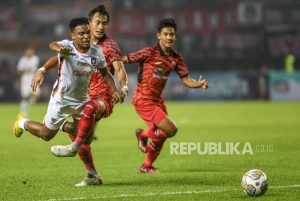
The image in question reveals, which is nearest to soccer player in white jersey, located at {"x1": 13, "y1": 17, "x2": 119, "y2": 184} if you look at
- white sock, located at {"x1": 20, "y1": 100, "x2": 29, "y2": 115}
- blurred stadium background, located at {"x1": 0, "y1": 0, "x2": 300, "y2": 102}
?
white sock, located at {"x1": 20, "y1": 100, "x2": 29, "y2": 115}

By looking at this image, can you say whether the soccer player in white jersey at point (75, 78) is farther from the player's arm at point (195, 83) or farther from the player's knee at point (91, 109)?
the player's arm at point (195, 83)

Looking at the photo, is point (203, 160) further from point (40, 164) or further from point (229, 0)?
point (229, 0)

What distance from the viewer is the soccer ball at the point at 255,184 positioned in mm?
7965

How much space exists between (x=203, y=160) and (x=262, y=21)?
2447 cm

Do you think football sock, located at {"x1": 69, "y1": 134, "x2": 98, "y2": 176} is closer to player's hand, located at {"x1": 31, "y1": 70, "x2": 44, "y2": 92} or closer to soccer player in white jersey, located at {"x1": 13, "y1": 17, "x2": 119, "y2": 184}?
soccer player in white jersey, located at {"x1": 13, "y1": 17, "x2": 119, "y2": 184}

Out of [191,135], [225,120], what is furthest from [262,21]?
[191,135]

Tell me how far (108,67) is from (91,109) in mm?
1406

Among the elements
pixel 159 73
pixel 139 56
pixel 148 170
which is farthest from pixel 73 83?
pixel 148 170

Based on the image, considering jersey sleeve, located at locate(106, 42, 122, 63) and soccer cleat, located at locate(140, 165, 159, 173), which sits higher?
jersey sleeve, located at locate(106, 42, 122, 63)

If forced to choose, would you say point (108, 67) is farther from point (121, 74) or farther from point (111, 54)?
point (121, 74)

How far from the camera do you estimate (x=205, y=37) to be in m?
36.0

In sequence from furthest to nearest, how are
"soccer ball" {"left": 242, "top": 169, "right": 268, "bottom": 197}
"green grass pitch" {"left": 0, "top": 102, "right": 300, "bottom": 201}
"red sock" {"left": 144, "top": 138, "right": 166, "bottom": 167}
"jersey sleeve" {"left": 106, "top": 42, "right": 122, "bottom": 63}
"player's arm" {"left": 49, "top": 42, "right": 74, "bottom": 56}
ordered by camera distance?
"red sock" {"left": 144, "top": 138, "right": 166, "bottom": 167} → "jersey sleeve" {"left": 106, "top": 42, "right": 122, "bottom": 63} → "player's arm" {"left": 49, "top": 42, "right": 74, "bottom": 56} → "green grass pitch" {"left": 0, "top": 102, "right": 300, "bottom": 201} → "soccer ball" {"left": 242, "top": 169, "right": 268, "bottom": 197}

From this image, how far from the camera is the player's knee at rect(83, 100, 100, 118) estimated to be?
8803mm

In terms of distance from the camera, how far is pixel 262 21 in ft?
117
